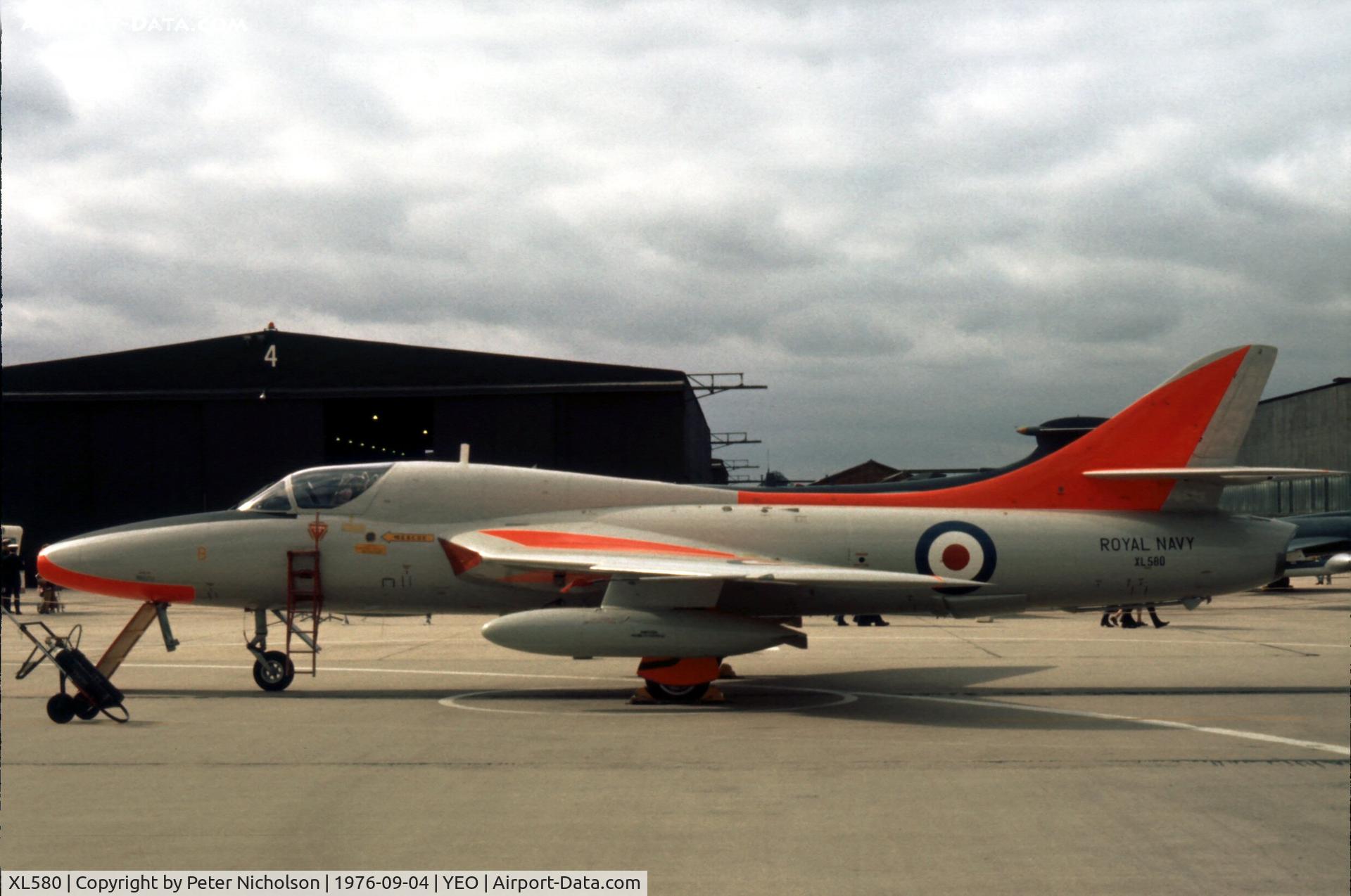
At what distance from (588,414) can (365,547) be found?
2749 centimetres

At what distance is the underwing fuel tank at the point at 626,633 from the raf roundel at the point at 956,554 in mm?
2410

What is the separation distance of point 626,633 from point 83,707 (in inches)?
220

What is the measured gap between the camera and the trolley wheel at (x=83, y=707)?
11352mm

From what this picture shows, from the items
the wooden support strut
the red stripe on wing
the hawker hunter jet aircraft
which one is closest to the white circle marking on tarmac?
the hawker hunter jet aircraft

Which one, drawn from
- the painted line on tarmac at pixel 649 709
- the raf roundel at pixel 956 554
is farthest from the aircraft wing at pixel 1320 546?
the painted line on tarmac at pixel 649 709

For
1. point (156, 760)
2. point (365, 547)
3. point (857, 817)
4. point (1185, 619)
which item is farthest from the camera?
point (1185, 619)

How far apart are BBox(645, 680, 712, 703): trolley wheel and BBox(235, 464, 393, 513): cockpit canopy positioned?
4.53 metres

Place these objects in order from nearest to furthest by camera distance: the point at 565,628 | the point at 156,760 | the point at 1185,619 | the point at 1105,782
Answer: the point at 1105,782 → the point at 156,760 → the point at 565,628 → the point at 1185,619

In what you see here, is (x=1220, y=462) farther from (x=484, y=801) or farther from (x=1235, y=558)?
(x=484, y=801)

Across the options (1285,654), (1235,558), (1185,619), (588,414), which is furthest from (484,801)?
(588,414)

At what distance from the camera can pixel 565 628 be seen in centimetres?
1224

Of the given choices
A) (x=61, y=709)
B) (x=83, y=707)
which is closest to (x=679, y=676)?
(x=83, y=707)

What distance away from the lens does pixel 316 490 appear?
47.2 feet

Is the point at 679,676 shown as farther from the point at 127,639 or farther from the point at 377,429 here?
the point at 377,429
